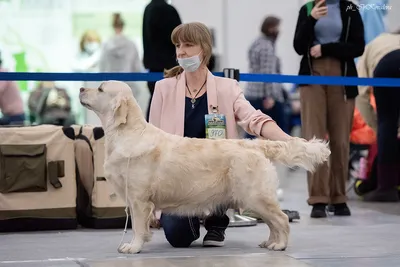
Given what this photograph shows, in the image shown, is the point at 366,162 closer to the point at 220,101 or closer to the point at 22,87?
the point at 220,101

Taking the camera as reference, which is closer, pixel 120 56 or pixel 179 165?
pixel 179 165

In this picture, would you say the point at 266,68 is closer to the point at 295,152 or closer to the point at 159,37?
the point at 159,37

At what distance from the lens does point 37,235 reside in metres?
5.86

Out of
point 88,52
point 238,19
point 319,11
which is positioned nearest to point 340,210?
point 319,11

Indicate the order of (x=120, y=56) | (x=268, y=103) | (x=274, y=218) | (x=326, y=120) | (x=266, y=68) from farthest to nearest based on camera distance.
A: (x=120, y=56) < (x=266, y=68) < (x=268, y=103) < (x=326, y=120) < (x=274, y=218)

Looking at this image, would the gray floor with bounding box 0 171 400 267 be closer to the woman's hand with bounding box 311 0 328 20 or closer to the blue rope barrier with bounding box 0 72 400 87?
the blue rope barrier with bounding box 0 72 400 87

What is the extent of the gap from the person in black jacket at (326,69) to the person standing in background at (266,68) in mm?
2908

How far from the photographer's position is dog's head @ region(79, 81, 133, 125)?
15.8ft

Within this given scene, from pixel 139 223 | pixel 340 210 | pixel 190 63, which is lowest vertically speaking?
pixel 340 210

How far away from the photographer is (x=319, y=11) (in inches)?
265

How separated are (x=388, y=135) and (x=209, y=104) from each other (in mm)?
3413

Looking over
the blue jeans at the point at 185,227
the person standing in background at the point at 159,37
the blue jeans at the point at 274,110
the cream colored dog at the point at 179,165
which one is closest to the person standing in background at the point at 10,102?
the person standing in background at the point at 159,37

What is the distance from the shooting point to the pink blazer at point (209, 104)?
5.27 m

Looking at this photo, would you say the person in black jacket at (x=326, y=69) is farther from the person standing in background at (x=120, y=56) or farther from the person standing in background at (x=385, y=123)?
the person standing in background at (x=120, y=56)
